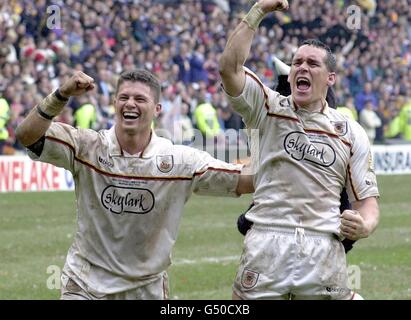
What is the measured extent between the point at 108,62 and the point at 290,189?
1940 centimetres

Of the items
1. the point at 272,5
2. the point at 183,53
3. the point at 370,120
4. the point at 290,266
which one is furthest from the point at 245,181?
the point at 370,120

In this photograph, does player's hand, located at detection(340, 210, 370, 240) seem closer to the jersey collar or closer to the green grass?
the jersey collar

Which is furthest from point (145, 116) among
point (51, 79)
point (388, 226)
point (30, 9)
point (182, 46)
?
point (182, 46)

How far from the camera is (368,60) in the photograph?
32094mm

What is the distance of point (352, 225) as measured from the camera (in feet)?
20.0

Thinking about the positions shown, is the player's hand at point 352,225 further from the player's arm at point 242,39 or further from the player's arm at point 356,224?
the player's arm at point 242,39

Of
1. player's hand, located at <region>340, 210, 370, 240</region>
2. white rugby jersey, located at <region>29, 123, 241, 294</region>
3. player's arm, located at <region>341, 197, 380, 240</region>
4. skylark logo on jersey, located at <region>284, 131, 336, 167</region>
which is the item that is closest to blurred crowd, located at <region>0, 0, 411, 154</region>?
white rugby jersey, located at <region>29, 123, 241, 294</region>

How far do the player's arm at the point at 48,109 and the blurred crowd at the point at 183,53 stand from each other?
12.8 meters

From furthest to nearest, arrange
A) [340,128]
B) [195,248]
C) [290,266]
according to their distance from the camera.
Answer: [195,248]
[340,128]
[290,266]

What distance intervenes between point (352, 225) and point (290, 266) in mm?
544

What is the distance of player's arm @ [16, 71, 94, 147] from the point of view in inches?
235

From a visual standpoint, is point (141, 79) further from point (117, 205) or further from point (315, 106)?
point (315, 106)

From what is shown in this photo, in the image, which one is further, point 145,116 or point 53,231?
point 53,231
